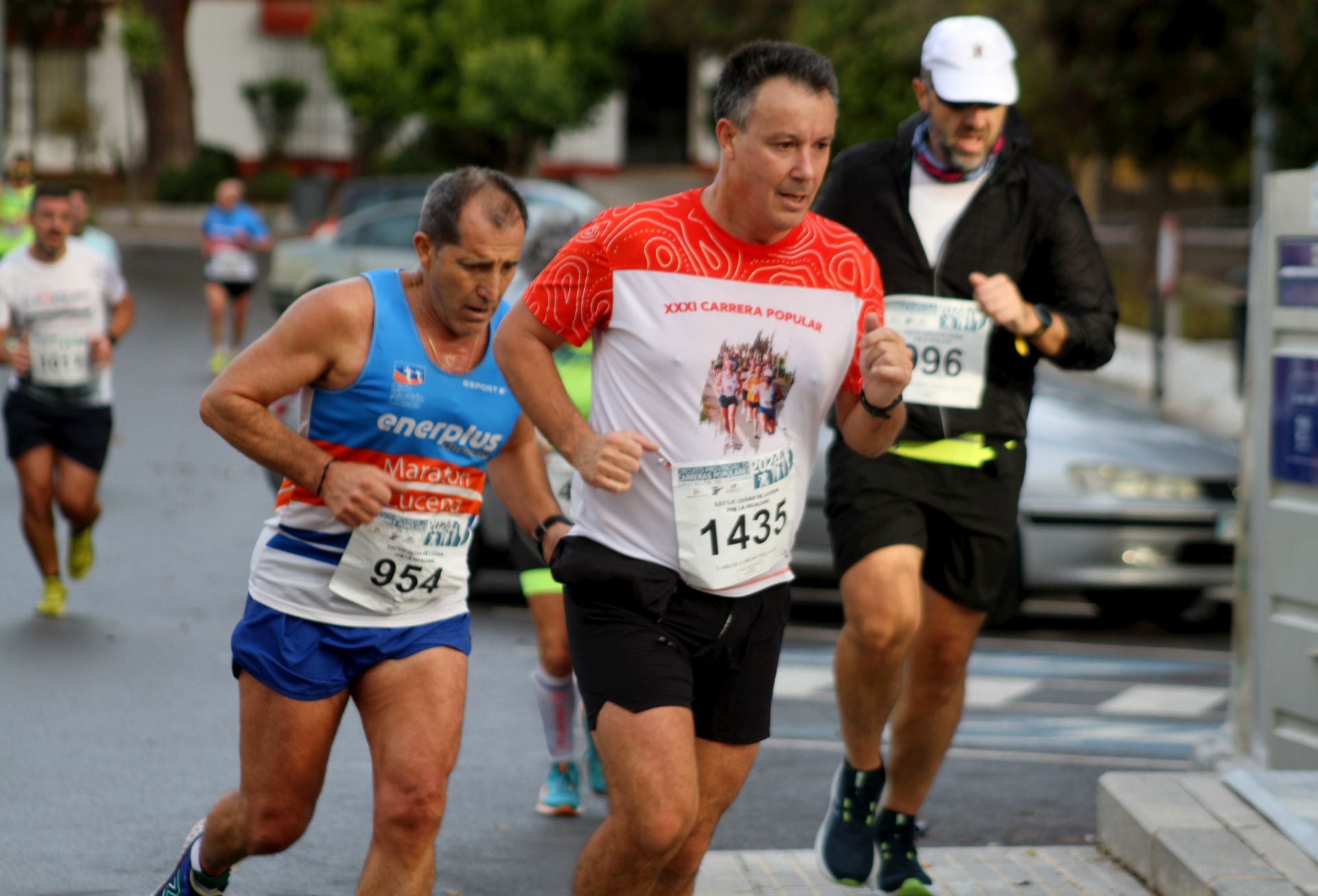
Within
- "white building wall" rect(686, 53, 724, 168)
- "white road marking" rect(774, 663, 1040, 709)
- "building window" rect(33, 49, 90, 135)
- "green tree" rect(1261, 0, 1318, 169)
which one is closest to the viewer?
"white road marking" rect(774, 663, 1040, 709)

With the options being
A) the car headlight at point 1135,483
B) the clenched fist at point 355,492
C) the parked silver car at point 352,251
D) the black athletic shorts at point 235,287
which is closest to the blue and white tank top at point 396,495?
the clenched fist at point 355,492

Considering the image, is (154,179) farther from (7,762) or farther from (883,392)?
(883,392)

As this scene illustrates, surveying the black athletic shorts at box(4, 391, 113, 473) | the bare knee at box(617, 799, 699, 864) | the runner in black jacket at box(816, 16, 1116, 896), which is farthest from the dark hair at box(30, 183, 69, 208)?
the bare knee at box(617, 799, 699, 864)

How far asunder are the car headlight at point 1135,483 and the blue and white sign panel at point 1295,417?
3.27m

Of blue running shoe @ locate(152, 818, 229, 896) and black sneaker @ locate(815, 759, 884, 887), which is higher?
blue running shoe @ locate(152, 818, 229, 896)

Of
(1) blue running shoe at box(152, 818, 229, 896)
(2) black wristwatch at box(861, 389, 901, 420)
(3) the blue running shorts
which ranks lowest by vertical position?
(1) blue running shoe at box(152, 818, 229, 896)

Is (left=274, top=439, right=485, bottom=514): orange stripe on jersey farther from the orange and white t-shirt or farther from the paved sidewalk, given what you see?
the paved sidewalk

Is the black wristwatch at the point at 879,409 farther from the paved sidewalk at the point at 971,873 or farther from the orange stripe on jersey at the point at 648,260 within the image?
the paved sidewalk at the point at 971,873

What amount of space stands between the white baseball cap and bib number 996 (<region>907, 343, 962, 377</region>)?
65cm

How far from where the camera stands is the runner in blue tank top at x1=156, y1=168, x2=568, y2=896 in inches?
174

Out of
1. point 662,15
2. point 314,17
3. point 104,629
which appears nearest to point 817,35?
point 662,15

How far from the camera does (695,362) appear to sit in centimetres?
409

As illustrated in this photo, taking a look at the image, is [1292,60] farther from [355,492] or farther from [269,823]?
[269,823]

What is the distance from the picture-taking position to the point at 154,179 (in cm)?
4825
